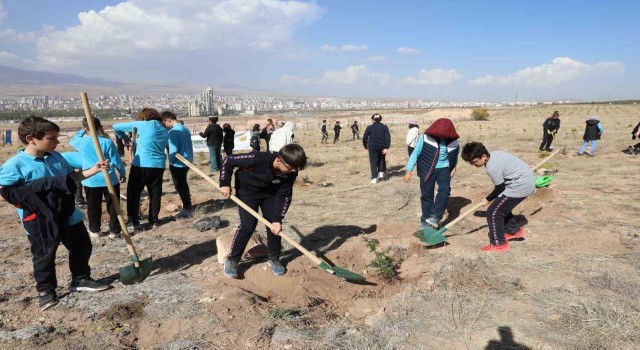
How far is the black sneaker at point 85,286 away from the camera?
140 inches

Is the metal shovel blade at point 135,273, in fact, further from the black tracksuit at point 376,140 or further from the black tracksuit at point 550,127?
the black tracksuit at point 550,127

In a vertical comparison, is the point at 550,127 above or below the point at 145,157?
above

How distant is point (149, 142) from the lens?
5254mm

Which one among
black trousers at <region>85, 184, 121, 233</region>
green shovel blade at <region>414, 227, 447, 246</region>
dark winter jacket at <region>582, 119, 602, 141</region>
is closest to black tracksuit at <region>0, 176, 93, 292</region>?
black trousers at <region>85, 184, 121, 233</region>

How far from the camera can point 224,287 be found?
3.66 m

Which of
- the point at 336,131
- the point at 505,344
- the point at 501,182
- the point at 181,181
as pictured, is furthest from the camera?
the point at 336,131

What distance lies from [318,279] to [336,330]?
3.62 feet

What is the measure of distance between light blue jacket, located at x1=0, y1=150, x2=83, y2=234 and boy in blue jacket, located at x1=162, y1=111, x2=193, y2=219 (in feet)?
8.13

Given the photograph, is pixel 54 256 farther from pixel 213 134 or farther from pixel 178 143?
pixel 213 134

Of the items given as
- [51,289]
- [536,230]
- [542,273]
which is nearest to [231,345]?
[51,289]

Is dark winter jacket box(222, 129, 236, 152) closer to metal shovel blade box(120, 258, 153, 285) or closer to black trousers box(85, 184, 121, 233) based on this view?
black trousers box(85, 184, 121, 233)

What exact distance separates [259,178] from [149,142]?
8.15ft

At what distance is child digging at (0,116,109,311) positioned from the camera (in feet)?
9.65

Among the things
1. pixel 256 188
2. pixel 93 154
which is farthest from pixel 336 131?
pixel 256 188
